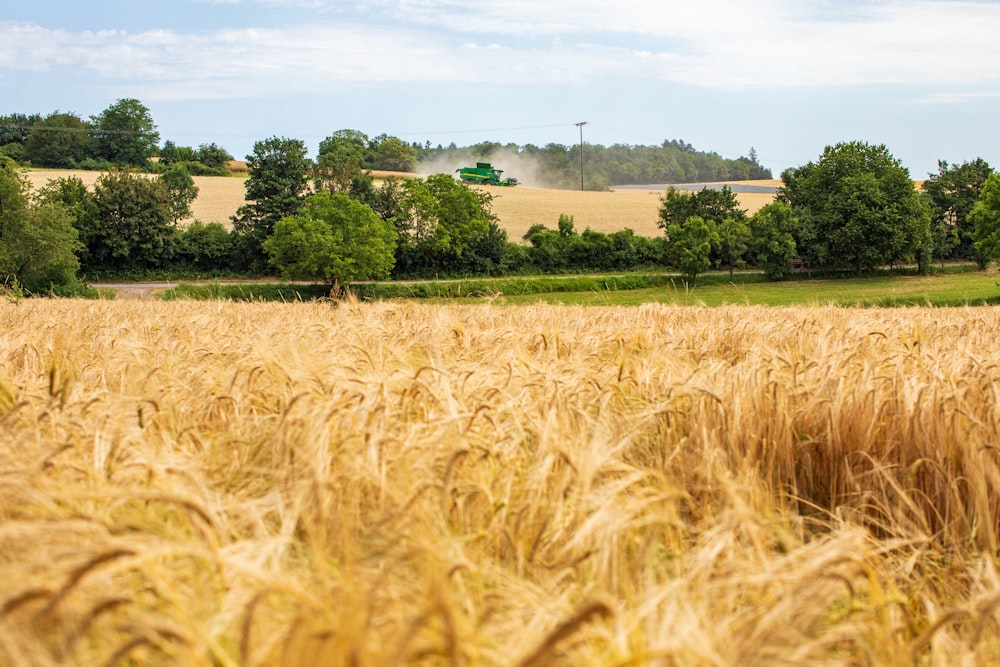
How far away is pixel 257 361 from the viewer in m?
4.45

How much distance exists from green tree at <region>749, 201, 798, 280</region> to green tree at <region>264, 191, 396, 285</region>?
3356 cm

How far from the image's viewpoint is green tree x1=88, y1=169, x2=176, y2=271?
6706 centimetres

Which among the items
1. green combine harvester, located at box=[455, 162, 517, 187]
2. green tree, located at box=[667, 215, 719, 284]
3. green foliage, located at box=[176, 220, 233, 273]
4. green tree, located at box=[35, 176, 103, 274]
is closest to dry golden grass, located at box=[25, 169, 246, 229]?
green foliage, located at box=[176, 220, 233, 273]

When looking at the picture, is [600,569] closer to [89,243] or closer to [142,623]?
[142,623]

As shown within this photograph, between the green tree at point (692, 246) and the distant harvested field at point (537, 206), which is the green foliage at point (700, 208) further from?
the green tree at point (692, 246)

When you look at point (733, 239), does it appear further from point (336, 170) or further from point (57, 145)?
point (57, 145)

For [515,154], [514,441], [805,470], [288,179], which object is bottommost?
[805,470]

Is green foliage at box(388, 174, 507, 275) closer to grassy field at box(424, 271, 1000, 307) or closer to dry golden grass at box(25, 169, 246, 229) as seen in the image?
grassy field at box(424, 271, 1000, 307)

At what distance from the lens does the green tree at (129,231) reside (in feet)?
220

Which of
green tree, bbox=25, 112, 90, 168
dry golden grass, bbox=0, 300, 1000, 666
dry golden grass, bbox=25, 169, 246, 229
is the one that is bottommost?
dry golden grass, bbox=0, 300, 1000, 666

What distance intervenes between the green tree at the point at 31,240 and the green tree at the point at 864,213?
60.6 metres

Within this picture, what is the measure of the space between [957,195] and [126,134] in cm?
10224

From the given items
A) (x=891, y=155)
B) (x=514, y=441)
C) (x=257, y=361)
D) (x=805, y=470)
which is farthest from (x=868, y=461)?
(x=891, y=155)

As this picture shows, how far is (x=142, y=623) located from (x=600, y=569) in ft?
4.20
